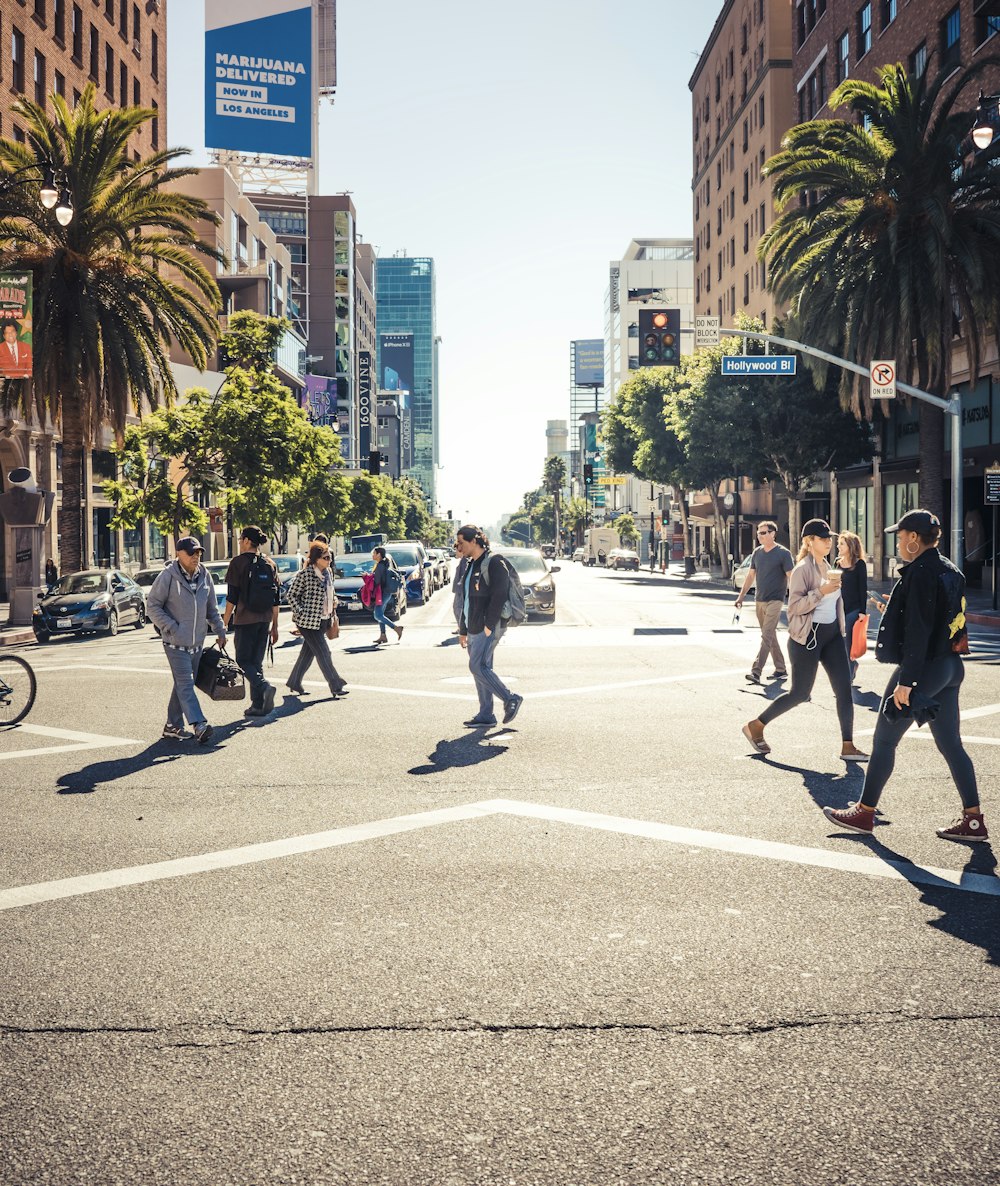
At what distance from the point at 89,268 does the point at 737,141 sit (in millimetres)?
49892

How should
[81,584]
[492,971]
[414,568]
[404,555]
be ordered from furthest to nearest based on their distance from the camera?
[404,555] < [414,568] < [81,584] < [492,971]

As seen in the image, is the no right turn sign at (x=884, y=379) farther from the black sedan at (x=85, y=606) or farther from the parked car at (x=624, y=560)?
the parked car at (x=624, y=560)

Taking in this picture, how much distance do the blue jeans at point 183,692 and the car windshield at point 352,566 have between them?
1886cm

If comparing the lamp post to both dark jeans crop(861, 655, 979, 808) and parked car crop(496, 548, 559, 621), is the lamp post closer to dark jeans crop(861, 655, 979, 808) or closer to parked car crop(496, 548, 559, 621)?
parked car crop(496, 548, 559, 621)

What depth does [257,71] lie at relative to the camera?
287 feet

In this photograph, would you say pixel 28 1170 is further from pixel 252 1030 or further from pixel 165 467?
pixel 165 467

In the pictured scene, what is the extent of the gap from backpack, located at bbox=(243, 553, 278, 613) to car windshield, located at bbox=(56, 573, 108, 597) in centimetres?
1553

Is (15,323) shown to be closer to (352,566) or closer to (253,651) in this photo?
(352,566)

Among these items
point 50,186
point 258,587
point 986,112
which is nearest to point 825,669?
point 258,587

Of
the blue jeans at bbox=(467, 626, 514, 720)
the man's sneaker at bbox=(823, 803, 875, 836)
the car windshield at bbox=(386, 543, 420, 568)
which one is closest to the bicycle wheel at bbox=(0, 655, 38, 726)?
the blue jeans at bbox=(467, 626, 514, 720)

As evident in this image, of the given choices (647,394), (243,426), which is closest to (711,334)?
(243,426)

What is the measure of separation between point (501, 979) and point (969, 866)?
2.96 meters

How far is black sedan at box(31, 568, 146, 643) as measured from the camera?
24500 mm

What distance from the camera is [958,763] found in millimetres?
6602
